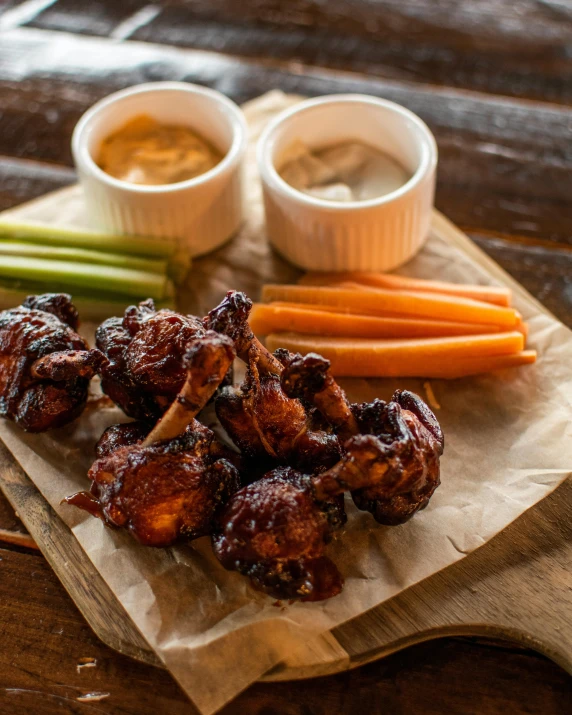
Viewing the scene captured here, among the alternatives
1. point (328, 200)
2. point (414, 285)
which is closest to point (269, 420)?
point (414, 285)

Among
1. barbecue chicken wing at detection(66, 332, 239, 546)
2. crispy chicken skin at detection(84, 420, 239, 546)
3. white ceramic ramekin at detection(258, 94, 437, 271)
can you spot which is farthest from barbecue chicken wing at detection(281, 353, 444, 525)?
white ceramic ramekin at detection(258, 94, 437, 271)

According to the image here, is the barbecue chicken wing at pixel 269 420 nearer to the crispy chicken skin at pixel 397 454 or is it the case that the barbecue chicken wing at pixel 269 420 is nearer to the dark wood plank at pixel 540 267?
the crispy chicken skin at pixel 397 454

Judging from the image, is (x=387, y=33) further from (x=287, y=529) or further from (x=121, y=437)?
(x=287, y=529)

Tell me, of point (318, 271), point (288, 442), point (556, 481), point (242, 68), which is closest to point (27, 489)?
point (288, 442)

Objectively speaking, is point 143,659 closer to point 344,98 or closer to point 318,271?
point 318,271

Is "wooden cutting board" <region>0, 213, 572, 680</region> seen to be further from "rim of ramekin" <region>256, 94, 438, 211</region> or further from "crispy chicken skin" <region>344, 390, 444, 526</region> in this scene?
"rim of ramekin" <region>256, 94, 438, 211</region>

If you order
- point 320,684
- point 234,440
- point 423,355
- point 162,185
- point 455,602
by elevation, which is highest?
point 162,185
